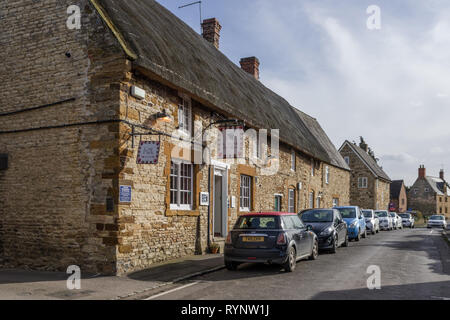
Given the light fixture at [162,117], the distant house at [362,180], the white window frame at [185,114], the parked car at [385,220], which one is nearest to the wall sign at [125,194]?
the light fixture at [162,117]

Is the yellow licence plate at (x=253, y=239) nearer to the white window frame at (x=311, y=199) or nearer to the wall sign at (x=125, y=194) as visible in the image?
the wall sign at (x=125, y=194)

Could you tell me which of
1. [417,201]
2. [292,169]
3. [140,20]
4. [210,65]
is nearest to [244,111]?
[210,65]

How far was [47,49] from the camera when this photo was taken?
37.4 feet

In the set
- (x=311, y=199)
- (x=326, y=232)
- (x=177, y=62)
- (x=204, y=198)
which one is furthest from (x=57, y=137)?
(x=311, y=199)

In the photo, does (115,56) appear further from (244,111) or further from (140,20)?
(244,111)

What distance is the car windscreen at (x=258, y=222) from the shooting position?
10656 mm

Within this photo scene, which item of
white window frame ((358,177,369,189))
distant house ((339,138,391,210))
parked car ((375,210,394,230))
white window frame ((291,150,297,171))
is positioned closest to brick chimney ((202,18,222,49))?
white window frame ((291,150,297,171))

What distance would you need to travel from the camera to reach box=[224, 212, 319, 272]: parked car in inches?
403

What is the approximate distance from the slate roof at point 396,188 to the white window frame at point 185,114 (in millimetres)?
64512

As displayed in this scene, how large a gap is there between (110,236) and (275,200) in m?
12.4

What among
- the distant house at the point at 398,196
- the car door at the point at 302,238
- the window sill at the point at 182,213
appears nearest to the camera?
the car door at the point at 302,238

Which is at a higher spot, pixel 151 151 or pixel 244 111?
pixel 244 111

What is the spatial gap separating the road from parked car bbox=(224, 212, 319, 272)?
32 centimetres

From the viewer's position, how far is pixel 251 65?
29.6m
